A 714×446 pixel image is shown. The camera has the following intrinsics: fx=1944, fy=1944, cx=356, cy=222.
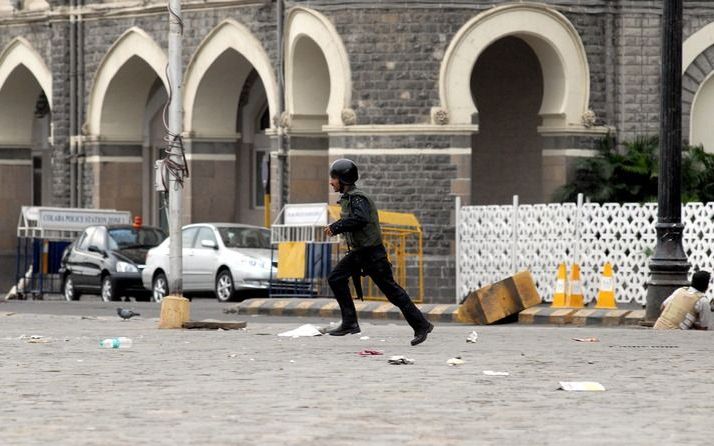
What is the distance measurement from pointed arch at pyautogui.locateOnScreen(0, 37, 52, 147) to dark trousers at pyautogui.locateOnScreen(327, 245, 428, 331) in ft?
84.6

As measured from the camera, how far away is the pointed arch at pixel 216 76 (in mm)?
37188

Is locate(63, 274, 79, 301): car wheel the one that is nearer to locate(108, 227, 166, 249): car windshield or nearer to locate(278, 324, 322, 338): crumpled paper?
locate(108, 227, 166, 249): car windshield

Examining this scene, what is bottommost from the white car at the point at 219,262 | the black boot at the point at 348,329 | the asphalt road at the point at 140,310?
the asphalt road at the point at 140,310

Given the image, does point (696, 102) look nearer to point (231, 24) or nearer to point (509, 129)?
point (509, 129)

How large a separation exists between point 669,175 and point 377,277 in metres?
5.28

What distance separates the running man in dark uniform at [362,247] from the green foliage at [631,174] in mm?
15804

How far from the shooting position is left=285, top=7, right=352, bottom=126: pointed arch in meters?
33.3

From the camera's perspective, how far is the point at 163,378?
13164 mm

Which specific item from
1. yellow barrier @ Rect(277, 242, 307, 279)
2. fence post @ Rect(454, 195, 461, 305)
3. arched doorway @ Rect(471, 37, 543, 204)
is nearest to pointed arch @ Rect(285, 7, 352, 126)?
fence post @ Rect(454, 195, 461, 305)

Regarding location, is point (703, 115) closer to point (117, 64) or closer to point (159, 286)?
point (159, 286)

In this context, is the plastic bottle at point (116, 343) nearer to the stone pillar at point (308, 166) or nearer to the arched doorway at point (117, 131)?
the stone pillar at point (308, 166)

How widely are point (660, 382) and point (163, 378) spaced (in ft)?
10.9

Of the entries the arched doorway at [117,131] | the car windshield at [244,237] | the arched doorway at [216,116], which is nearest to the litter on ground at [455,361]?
the car windshield at [244,237]

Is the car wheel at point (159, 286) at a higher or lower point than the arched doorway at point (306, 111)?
lower
